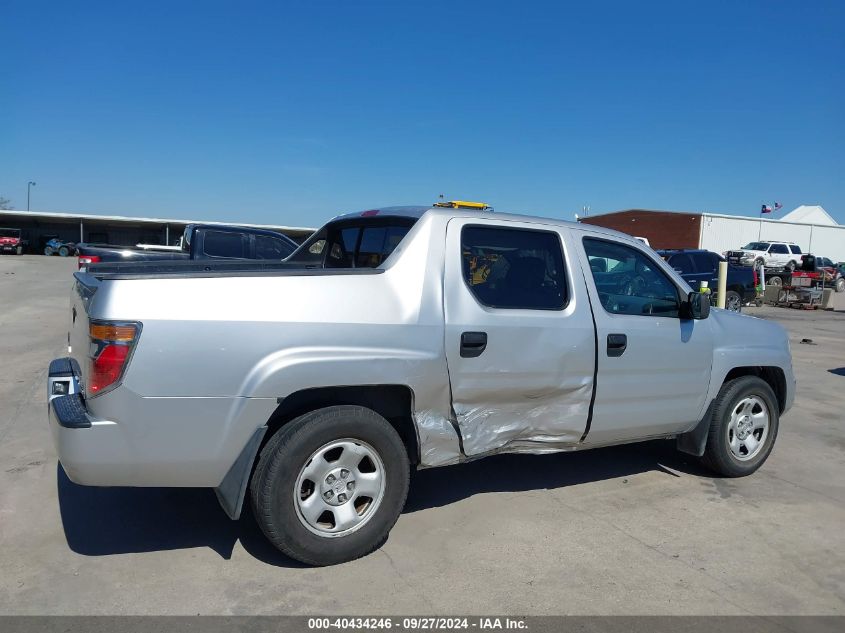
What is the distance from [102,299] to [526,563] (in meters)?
2.56

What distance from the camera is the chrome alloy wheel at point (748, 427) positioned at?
500cm

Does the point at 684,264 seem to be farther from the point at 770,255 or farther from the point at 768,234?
the point at 768,234

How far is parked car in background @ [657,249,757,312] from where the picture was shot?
709 inches

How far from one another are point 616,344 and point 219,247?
29.5 ft

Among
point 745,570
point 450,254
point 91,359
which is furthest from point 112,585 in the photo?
point 745,570

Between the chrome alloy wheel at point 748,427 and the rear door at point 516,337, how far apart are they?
1545mm

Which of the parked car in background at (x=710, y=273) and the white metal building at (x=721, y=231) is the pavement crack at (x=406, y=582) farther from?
the white metal building at (x=721, y=231)

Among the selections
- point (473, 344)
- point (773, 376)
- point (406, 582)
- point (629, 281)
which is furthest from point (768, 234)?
point (406, 582)

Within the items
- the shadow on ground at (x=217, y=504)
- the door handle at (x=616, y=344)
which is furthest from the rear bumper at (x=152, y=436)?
the door handle at (x=616, y=344)

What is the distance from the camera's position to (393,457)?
11.6ft

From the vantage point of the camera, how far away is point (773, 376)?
5.35 metres

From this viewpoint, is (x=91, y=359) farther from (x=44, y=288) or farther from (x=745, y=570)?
(x=44, y=288)

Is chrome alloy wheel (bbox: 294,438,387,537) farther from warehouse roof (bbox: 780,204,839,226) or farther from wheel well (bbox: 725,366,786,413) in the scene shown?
warehouse roof (bbox: 780,204,839,226)

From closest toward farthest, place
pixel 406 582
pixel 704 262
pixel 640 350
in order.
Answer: pixel 406 582 → pixel 640 350 → pixel 704 262
